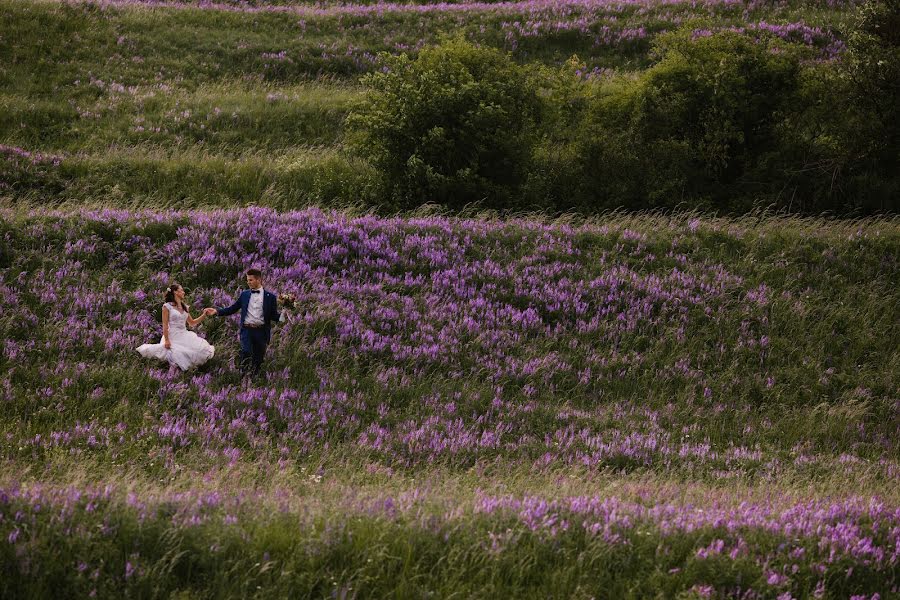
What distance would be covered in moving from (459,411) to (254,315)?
3290 mm

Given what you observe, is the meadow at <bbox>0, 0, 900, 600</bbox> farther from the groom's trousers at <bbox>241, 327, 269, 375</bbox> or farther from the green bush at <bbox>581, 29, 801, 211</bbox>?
the green bush at <bbox>581, 29, 801, 211</bbox>

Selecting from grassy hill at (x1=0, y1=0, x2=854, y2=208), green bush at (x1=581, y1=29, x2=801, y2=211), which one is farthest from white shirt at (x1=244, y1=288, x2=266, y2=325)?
green bush at (x1=581, y1=29, x2=801, y2=211)

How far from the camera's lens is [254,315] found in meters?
10.5

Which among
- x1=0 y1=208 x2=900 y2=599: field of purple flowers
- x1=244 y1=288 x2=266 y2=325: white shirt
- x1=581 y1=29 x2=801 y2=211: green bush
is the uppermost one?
x1=581 y1=29 x2=801 y2=211: green bush

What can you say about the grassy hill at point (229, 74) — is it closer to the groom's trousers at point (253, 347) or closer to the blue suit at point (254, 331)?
the blue suit at point (254, 331)

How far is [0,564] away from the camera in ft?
17.7

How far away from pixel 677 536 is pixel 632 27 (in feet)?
93.8

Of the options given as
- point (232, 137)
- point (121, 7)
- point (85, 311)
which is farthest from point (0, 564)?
point (121, 7)

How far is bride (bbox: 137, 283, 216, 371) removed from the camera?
34.3 feet

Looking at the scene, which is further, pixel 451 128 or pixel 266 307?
pixel 451 128

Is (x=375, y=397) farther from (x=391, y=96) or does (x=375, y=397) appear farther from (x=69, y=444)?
(x=391, y=96)

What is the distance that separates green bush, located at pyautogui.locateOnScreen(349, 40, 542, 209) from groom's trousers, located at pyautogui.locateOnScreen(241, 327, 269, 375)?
830cm

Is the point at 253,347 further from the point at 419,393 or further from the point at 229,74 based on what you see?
the point at 229,74

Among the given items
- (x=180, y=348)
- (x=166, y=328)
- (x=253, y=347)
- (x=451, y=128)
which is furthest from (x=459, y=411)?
(x=451, y=128)
